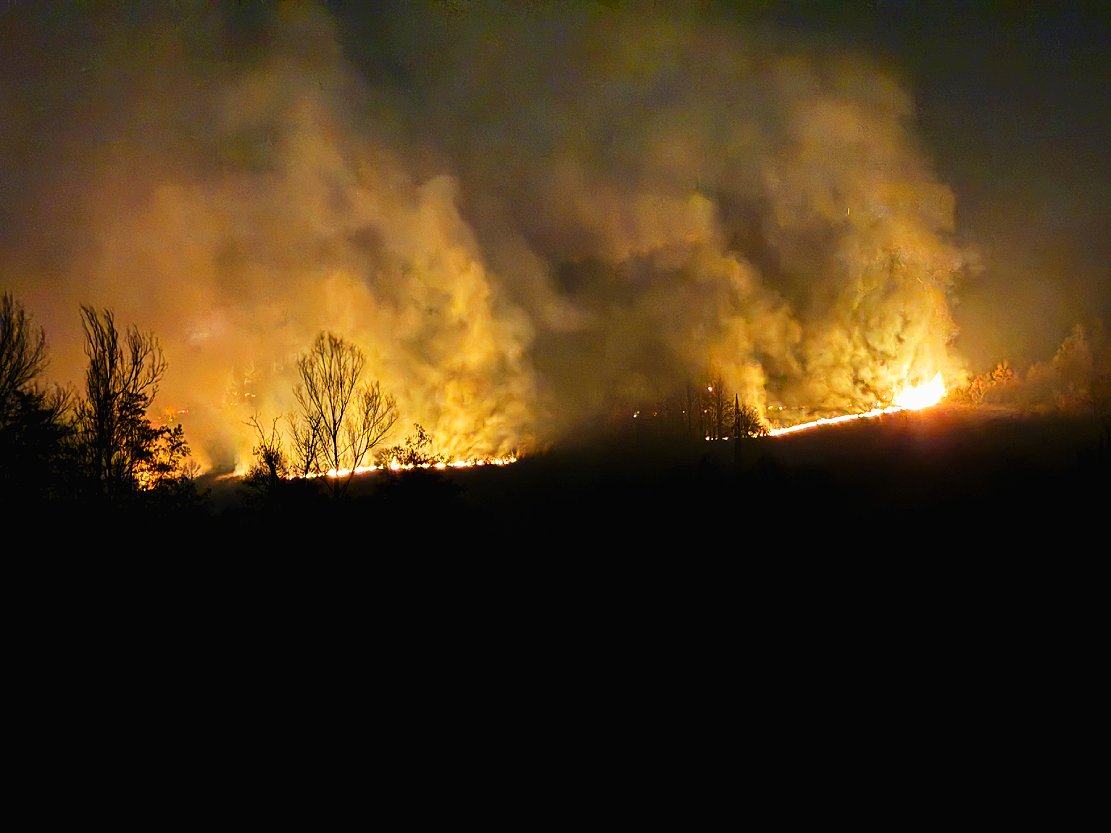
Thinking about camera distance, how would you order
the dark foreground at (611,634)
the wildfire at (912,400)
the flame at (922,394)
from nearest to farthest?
1. the dark foreground at (611,634)
2. the wildfire at (912,400)
3. the flame at (922,394)

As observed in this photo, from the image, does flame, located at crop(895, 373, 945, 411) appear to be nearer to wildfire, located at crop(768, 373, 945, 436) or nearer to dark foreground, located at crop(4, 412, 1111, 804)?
wildfire, located at crop(768, 373, 945, 436)

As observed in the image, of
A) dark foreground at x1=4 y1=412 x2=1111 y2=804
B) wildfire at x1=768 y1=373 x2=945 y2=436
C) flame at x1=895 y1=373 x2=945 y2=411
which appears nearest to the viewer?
dark foreground at x1=4 y1=412 x2=1111 y2=804

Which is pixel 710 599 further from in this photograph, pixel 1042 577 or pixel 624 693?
pixel 1042 577

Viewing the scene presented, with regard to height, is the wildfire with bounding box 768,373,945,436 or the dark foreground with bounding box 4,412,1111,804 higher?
the wildfire with bounding box 768,373,945,436

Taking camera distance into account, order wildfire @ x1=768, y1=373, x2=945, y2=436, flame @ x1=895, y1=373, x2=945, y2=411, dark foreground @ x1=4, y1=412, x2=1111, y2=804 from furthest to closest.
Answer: flame @ x1=895, y1=373, x2=945, y2=411, wildfire @ x1=768, y1=373, x2=945, y2=436, dark foreground @ x1=4, y1=412, x2=1111, y2=804

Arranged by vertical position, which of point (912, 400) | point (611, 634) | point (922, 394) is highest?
point (922, 394)

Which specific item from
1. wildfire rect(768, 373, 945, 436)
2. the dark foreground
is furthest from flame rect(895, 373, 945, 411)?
the dark foreground

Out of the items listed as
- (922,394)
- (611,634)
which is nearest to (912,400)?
(922,394)

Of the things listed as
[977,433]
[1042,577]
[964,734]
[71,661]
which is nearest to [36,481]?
[71,661]

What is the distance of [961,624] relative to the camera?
466 inches

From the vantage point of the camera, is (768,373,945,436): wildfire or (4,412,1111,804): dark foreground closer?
(4,412,1111,804): dark foreground

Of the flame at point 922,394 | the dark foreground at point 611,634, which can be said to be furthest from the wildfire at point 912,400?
the dark foreground at point 611,634

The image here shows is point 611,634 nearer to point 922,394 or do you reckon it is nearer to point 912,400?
point 912,400

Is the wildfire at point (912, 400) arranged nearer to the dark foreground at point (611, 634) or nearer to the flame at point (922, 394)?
the flame at point (922, 394)
